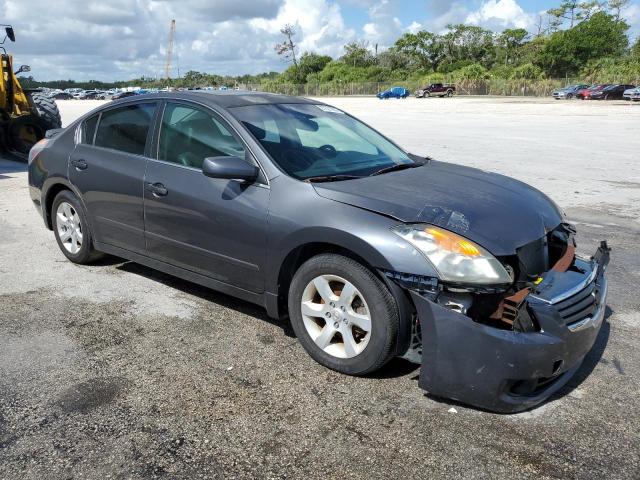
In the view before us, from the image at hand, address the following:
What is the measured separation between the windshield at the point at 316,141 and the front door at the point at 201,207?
0.73 ft

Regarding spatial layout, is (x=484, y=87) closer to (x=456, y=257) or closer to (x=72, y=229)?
(x=72, y=229)

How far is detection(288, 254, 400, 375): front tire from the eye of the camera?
3152mm

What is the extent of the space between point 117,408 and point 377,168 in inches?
88.3

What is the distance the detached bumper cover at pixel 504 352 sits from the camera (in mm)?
2832

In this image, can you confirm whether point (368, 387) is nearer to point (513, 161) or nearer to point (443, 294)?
point (443, 294)

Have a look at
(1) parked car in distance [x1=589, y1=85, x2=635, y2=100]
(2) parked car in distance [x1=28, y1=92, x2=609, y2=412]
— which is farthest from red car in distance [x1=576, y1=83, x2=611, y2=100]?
(2) parked car in distance [x1=28, y1=92, x2=609, y2=412]

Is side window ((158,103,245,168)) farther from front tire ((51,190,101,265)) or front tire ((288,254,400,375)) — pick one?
front tire ((51,190,101,265))

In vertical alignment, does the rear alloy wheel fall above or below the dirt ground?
above

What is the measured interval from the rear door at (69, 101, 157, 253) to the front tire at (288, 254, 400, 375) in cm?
166

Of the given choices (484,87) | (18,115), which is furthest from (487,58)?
(18,115)

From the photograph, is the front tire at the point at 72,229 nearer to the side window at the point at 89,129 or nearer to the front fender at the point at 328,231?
the side window at the point at 89,129

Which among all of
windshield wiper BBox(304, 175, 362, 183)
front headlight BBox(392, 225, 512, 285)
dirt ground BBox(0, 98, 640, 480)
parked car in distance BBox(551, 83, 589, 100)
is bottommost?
parked car in distance BBox(551, 83, 589, 100)

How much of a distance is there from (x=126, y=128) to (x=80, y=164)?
0.57 meters

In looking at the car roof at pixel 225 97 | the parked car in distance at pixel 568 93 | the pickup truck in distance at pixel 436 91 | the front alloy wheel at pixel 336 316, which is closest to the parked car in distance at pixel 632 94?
the parked car in distance at pixel 568 93
